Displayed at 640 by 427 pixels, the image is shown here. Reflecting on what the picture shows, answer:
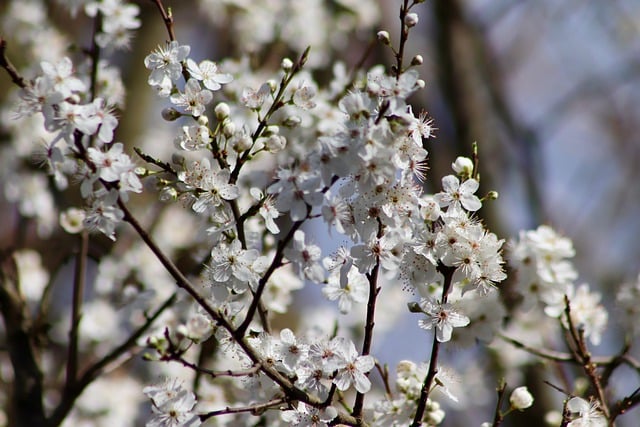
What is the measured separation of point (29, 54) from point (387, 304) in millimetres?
2924

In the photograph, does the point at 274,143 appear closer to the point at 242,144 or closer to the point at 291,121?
the point at 242,144

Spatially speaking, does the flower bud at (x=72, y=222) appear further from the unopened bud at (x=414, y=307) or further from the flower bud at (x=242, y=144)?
the unopened bud at (x=414, y=307)

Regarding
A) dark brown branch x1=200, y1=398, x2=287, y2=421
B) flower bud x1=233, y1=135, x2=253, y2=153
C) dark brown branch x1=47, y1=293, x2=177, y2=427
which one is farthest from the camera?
dark brown branch x1=47, y1=293, x2=177, y2=427

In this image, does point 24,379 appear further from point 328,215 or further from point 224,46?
point 224,46

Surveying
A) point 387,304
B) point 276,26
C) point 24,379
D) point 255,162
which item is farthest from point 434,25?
point 24,379

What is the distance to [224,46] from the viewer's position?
716 centimetres

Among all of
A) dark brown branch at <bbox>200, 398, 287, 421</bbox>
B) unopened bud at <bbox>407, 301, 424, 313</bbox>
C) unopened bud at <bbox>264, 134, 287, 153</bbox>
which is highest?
unopened bud at <bbox>264, 134, 287, 153</bbox>

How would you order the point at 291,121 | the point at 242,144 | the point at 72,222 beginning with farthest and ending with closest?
1. the point at 72,222
2. the point at 291,121
3. the point at 242,144

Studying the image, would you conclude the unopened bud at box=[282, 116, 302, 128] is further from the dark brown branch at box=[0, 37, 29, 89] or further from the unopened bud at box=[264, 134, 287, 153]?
the dark brown branch at box=[0, 37, 29, 89]

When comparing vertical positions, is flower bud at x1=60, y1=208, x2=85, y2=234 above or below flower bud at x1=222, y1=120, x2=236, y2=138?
above

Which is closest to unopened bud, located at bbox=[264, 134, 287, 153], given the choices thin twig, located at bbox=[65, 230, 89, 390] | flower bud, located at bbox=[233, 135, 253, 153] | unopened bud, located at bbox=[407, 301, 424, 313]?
flower bud, located at bbox=[233, 135, 253, 153]

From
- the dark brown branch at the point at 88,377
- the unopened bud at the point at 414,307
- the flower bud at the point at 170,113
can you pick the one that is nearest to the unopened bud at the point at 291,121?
the flower bud at the point at 170,113

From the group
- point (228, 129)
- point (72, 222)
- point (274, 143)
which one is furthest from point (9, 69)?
point (72, 222)

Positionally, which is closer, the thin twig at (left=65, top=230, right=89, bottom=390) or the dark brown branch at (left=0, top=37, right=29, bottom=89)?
the dark brown branch at (left=0, top=37, right=29, bottom=89)
